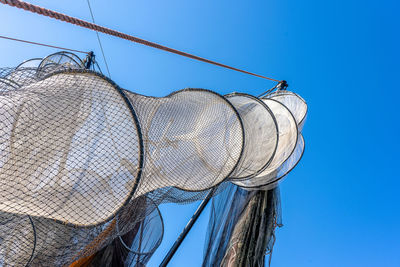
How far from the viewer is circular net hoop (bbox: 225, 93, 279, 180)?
2.50m

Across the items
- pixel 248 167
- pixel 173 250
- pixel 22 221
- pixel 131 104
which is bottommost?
pixel 22 221

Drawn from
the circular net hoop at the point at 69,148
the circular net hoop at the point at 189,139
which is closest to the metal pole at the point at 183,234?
the circular net hoop at the point at 189,139

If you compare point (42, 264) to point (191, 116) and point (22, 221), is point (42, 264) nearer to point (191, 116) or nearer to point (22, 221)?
point (22, 221)

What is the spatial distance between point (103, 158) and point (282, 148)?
2.09 meters

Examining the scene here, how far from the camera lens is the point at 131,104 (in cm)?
148

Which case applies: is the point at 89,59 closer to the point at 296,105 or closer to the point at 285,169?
the point at 296,105

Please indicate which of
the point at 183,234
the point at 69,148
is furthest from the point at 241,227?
the point at 69,148

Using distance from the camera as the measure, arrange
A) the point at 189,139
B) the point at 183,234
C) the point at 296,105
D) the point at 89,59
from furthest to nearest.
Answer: the point at 89,59, the point at 296,105, the point at 183,234, the point at 189,139

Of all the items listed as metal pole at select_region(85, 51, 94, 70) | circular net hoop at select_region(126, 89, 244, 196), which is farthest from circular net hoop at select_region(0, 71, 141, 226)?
metal pole at select_region(85, 51, 94, 70)

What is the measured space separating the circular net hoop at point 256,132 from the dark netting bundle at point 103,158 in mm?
12

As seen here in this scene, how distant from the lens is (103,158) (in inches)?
63.9

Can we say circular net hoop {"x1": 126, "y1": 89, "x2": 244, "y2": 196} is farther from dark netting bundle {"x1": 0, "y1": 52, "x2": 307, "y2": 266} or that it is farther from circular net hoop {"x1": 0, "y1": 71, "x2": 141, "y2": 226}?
circular net hoop {"x1": 0, "y1": 71, "x2": 141, "y2": 226}

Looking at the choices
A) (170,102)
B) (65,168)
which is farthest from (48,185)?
(170,102)

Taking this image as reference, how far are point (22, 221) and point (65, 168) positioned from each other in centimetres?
75
